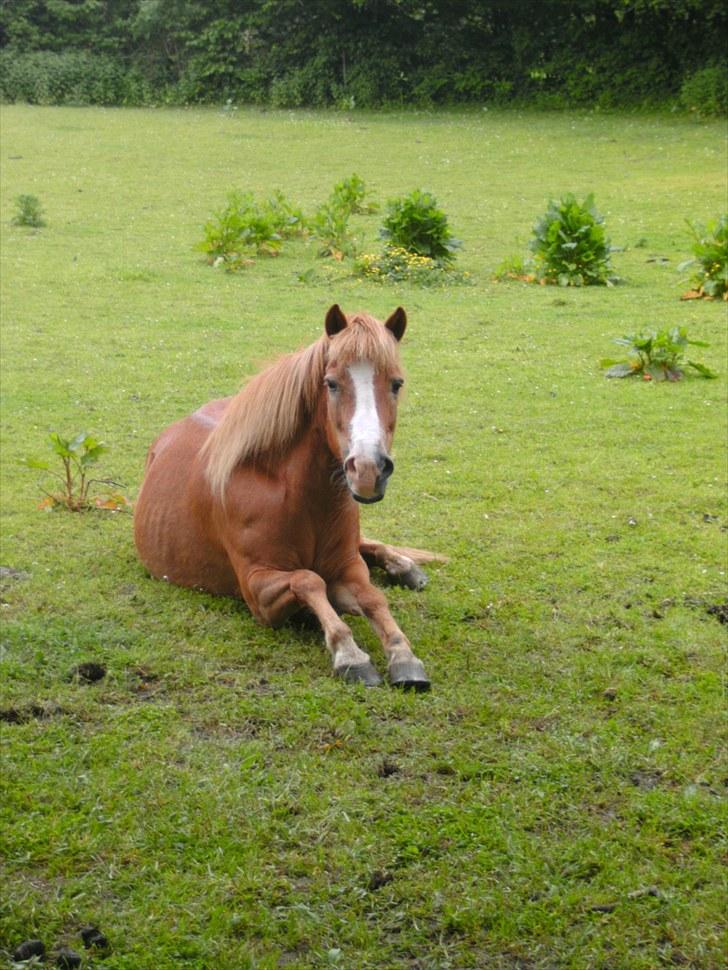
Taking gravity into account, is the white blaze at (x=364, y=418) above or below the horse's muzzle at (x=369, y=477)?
above

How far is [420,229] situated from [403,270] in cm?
63

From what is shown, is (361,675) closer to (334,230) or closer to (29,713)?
(29,713)

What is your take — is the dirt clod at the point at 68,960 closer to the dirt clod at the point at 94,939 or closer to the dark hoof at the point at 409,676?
the dirt clod at the point at 94,939

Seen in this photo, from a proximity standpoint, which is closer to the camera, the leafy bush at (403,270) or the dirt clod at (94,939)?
the dirt clod at (94,939)

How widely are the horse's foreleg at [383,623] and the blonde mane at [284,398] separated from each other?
68 centimetres

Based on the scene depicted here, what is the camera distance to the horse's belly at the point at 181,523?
19.0 ft

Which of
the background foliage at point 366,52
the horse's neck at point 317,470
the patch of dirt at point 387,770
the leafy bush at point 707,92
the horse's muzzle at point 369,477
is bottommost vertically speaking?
the patch of dirt at point 387,770

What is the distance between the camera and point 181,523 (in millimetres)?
5922

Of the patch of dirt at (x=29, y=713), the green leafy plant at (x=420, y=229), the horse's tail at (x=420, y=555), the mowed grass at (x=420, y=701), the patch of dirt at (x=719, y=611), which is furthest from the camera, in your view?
the green leafy plant at (x=420, y=229)

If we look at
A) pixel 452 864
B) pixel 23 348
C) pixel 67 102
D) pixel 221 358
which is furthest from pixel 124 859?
pixel 67 102

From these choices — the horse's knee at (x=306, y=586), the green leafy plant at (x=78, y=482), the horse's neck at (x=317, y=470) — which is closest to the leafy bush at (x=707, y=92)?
the green leafy plant at (x=78, y=482)

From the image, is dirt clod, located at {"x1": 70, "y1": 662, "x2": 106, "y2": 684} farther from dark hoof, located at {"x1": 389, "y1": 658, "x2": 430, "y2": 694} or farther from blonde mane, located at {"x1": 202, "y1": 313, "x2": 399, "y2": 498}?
dark hoof, located at {"x1": 389, "y1": 658, "x2": 430, "y2": 694}

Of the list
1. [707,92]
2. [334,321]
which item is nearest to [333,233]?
[334,321]

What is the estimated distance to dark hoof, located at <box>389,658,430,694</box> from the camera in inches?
189
